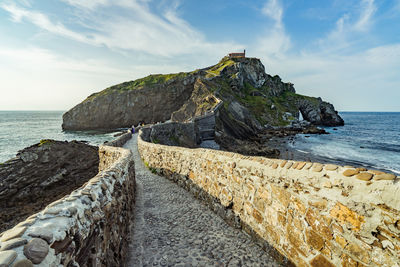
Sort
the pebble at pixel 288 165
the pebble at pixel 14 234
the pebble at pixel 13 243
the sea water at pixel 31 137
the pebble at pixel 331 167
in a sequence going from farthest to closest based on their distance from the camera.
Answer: the sea water at pixel 31 137 → the pebble at pixel 288 165 → the pebble at pixel 331 167 → the pebble at pixel 14 234 → the pebble at pixel 13 243

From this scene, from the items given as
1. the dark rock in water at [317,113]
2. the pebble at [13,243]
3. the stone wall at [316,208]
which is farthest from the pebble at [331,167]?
the dark rock in water at [317,113]

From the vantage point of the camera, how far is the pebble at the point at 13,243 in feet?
5.37

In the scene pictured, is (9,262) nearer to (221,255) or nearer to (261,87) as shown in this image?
(221,255)

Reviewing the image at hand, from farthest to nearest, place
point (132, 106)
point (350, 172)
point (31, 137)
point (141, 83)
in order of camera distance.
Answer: point (141, 83) < point (132, 106) < point (31, 137) < point (350, 172)

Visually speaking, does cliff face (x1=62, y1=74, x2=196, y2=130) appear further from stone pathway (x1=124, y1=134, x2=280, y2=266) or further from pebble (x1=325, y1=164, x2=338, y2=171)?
pebble (x1=325, y1=164, x2=338, y2=171)

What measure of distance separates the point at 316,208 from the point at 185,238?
3423 mm

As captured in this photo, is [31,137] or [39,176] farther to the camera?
[31,137]

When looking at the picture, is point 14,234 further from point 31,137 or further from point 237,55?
point 237,55

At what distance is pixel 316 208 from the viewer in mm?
3605

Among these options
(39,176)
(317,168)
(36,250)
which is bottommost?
(39,176)

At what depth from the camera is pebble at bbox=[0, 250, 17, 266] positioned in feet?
4.76

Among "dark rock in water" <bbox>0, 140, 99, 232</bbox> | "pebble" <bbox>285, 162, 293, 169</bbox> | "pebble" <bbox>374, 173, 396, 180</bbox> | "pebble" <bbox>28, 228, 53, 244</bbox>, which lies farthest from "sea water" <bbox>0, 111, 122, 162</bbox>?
"pebble" <bbox>374, 173, 396, 180</bbox>

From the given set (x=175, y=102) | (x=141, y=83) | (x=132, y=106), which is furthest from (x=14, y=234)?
(x=141, y=83)

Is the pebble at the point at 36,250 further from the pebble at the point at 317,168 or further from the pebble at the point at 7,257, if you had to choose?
the pebble at the point at 317,168
